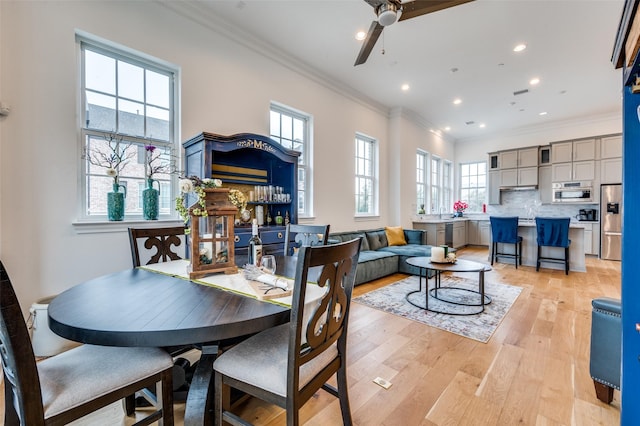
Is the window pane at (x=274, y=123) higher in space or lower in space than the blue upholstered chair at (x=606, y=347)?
higher

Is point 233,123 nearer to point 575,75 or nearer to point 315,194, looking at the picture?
point 315,194

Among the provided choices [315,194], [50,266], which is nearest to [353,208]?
[315,194]

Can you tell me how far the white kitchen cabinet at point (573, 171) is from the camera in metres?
6.36

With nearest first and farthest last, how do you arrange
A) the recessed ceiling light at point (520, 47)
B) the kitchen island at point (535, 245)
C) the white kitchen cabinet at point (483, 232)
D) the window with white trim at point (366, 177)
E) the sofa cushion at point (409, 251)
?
1. the recessed ceiling light at point (520, 47)
2. the sofa cushion at point (409, 251)
3. the kitchen island at point (535, 245)
4. the window with white trim at point (366, 177)
5. the white kitchen cabinet at point (483, 232)

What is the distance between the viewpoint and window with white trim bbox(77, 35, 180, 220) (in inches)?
97.6

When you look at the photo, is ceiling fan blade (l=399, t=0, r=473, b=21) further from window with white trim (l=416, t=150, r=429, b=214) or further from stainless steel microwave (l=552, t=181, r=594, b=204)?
stainless steel microwave (l=552, t=181, r=594, b=204)

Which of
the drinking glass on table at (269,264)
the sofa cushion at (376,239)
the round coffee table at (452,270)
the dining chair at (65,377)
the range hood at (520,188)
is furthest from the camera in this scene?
the range hood at (520,188)

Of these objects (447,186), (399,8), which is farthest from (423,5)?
(447,186)

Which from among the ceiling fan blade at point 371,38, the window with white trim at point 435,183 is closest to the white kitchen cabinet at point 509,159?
the window with white trim at point 435,183

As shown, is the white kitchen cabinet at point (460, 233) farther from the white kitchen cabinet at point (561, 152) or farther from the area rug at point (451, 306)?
the area rug at point (451, 306)

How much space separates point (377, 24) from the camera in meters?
2.32

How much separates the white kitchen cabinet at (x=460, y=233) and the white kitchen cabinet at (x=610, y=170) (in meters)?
3.05

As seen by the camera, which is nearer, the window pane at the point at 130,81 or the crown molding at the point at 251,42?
the window pane at the point at 130,81

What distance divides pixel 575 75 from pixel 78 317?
6898 mm
